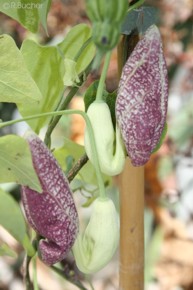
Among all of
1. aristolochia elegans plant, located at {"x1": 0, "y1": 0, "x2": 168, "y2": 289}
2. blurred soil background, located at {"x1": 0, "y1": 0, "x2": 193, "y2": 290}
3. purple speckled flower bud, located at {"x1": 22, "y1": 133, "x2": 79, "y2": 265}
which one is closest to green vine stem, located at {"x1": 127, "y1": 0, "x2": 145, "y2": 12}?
aristolochia elegans plant, located at {"x1": 0, "y1": 0, "x2": 168, "y2": 289}

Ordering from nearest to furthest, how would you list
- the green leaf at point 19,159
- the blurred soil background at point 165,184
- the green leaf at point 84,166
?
the green leaf at point 19,159
the green leaf at point 84,166
the blurred soil background at point 165,184

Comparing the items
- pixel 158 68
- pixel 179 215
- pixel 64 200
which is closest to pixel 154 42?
pixel 158 68

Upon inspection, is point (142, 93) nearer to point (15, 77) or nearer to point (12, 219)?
point (15, 77)

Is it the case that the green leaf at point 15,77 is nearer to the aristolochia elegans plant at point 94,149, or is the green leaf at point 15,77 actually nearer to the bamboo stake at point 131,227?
the aristolochia elegans plant at point 94,149

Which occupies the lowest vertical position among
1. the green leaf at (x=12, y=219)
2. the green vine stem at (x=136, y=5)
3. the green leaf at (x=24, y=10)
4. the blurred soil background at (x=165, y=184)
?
the blurred soil background at (x=165, y=184)

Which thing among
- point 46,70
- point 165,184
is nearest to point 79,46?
point 46,70

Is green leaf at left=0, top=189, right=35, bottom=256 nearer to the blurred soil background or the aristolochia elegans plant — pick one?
the aristolochia elegans plant

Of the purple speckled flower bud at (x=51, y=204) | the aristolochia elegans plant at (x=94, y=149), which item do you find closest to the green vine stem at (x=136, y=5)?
the aristolochia elegans plant at (x=94, y=149)

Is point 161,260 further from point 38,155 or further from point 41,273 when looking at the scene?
point 38,155

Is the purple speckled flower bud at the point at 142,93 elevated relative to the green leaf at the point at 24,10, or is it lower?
lower
